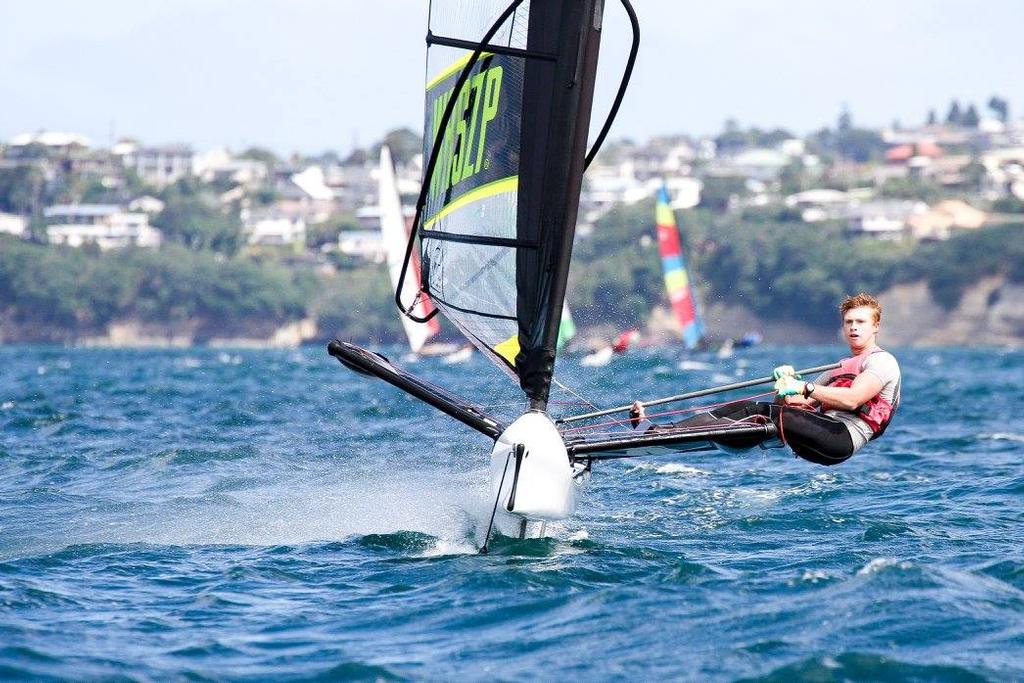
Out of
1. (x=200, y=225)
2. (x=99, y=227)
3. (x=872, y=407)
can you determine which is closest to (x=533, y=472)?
(x=872, y=407)

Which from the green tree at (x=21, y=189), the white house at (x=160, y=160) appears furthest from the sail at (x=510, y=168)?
the white house at (x=160, y=160)

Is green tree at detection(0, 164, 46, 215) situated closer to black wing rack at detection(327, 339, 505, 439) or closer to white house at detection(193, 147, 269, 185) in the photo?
white house at detection(193, 147, 269, 185)

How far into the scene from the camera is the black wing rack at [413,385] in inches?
321

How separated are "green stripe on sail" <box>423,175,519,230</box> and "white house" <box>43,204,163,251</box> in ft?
341

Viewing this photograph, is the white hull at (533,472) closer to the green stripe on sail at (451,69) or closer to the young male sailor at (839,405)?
the young male sailor at (839,405)

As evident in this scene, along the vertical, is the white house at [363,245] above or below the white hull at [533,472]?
below

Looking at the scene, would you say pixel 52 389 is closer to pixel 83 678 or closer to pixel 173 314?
pixel 83 678

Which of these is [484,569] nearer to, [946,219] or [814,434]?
[814,434]

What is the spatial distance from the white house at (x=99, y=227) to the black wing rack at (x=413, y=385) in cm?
10461

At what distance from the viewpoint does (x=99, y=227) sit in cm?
12194

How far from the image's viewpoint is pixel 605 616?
6.62 meters

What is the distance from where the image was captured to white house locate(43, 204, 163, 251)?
115m

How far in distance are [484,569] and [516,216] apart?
2.19 meters

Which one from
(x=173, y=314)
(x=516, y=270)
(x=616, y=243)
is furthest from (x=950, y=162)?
(x=516, y=270)
